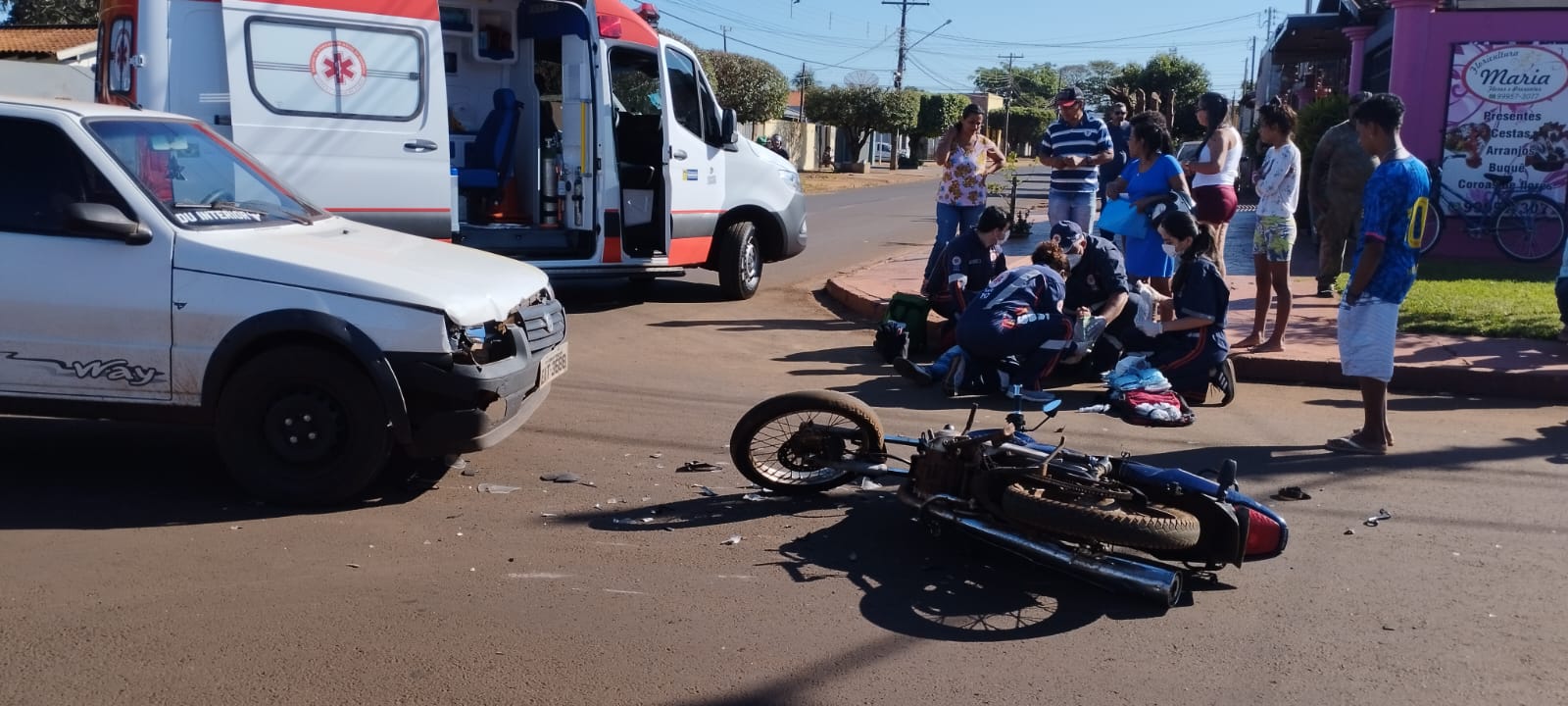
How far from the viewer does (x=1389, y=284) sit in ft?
20.3

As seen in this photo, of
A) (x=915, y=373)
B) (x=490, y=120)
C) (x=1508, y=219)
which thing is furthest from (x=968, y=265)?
(x=1508, y=219)

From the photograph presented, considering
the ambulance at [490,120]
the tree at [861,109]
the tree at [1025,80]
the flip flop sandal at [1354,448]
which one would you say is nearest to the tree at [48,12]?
the tree at [861,109]

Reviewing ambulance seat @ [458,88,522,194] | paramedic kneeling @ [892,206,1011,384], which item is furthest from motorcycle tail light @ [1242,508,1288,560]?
ambulance seat @ [458,88,522,194]

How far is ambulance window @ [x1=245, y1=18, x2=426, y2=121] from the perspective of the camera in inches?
340

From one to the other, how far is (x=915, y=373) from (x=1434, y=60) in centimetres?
925

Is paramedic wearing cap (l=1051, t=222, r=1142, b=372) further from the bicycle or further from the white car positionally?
the bicycle

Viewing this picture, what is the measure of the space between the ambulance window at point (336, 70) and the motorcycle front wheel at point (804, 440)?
5.11 metres

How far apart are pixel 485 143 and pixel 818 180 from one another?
3177cm

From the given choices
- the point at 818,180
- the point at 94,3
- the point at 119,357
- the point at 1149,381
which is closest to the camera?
the point at 119,357

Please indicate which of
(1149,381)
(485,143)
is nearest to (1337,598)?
(1149,381)

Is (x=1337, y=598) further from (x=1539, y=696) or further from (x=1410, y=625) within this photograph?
(x=1539, y=696)

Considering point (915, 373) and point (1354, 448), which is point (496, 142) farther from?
point (1354, 448)

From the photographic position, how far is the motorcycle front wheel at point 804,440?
5.28 metres

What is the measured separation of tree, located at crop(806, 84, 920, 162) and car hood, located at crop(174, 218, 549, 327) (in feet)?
167
